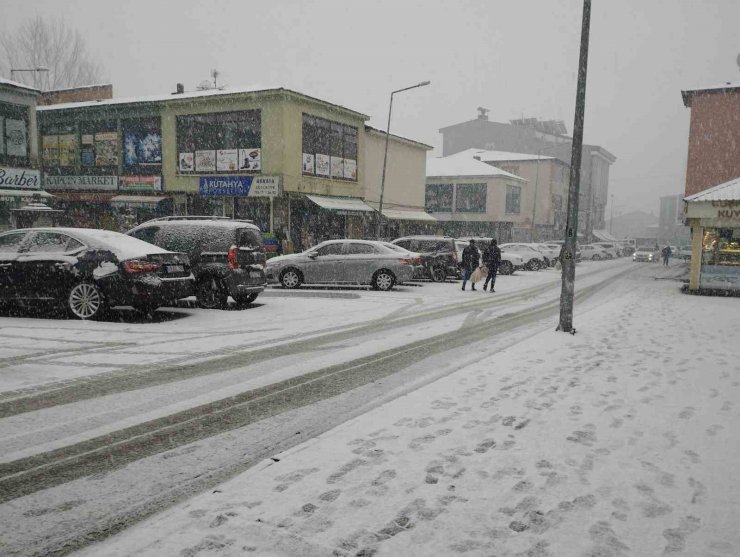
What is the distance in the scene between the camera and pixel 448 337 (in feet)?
30.0

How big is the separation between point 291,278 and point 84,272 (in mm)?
8108

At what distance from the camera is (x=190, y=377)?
20.3 ft

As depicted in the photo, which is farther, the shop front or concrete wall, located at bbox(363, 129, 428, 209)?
concrete wall, located at bbox(363, 129, 428, 209)

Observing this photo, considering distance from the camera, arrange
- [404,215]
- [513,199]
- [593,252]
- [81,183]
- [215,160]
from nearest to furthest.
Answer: [215,160]
[81,183]
[404,215]
[513,199]
[593,252]

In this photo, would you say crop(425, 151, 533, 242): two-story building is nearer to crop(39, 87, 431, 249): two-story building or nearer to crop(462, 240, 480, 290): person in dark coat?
crop(39, 87, 431, 249): two-story building

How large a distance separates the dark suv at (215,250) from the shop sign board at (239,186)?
42.9 ft

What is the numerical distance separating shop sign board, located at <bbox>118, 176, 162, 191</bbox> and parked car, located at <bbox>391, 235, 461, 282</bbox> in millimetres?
13267

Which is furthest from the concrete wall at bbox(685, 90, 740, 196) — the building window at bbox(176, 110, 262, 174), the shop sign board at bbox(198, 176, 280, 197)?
the building window at bbox(176, 110, 262, 174)

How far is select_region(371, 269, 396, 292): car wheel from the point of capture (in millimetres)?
17250

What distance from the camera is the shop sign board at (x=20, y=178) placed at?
75.9ft

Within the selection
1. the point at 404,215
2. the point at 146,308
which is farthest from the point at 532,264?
the point at 146,308

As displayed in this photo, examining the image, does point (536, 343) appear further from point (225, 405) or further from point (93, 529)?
point (93, 529)

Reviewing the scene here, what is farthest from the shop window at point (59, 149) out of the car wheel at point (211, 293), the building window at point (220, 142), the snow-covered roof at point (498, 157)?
the snow-covered roof at point (498, 157)

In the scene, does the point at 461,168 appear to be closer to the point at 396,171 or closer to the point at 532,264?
the point at 396,171
